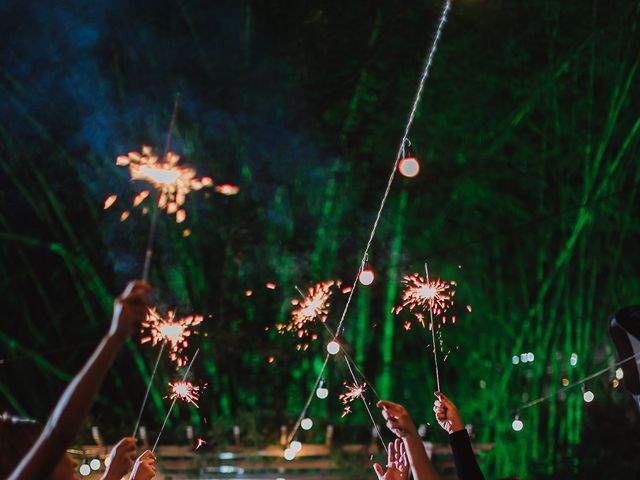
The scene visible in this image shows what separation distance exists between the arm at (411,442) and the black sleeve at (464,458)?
9 cm

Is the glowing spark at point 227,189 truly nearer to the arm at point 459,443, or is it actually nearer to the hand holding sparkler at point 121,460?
the arm at point 459,443

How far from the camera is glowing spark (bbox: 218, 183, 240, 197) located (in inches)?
411

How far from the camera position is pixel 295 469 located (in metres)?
8.15

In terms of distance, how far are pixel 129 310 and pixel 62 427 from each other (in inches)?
9.9

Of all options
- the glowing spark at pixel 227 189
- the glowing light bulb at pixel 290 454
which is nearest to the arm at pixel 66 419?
the glowing light bulb at pixel 290 454

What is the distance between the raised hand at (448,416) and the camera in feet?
8.93

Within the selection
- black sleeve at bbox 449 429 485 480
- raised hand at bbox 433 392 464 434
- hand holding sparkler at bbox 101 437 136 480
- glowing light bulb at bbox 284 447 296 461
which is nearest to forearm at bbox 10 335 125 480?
hand holding sparkler at bbox 101 437 136 480

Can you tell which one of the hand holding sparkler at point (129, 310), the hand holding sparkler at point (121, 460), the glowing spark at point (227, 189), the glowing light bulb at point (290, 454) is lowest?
the hand holding sparkler at point (129, 310)

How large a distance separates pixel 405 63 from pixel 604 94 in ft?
10.8

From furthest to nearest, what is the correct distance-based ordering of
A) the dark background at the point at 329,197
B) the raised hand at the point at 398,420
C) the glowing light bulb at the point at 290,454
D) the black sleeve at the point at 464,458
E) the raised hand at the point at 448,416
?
the dark background at the point at 329,197
the glowing light bulb at the point at 290,454
the raised hand at the point at 448,416
the raised hand at the point at 398,420
the black sleeve at the point at 464,458

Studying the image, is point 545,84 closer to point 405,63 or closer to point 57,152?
point 405,63

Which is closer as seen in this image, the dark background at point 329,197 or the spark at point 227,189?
the dark background at point 329,197

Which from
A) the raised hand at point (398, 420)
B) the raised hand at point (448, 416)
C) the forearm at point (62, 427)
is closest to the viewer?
the forearm at point (62, 427)

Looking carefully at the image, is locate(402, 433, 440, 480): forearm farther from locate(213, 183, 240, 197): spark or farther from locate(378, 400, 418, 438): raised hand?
locate(213, 183, 240, 197): spark
